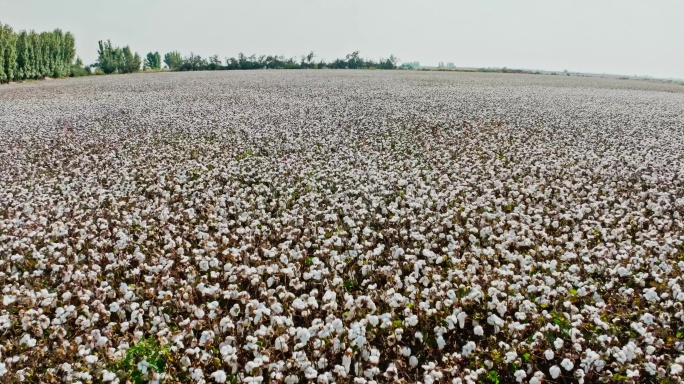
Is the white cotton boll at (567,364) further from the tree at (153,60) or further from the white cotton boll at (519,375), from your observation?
the tree at (153,60)

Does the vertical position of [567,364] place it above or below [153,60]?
below

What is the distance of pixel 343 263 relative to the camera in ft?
23.1

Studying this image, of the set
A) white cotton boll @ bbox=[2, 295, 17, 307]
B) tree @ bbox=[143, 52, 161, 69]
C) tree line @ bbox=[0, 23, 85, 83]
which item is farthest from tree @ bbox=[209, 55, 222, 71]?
white cotton boll @ bbox=[2, 295, 17, 307]

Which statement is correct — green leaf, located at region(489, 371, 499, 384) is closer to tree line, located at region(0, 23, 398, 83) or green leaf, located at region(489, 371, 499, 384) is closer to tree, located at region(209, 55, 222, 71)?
tree line, located at region(0, 23, 398, 83)

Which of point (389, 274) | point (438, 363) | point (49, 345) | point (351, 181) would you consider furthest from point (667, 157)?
point (49, 345)

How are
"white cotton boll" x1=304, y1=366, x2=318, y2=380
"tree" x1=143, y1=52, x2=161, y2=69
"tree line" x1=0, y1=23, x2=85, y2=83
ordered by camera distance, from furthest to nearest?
"tree" x1=143, y1=52, x2=161, y2=69
"tree line" x1=0, y1=23, x2=85, y2=83
"white cotton boll" x1=304, y1=366, x2=318, y2=380

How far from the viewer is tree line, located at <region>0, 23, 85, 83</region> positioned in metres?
53.9

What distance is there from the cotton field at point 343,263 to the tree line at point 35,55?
48.2 meters

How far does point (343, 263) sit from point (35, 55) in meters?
68.6

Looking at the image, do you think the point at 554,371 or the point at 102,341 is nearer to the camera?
the point at 554,371

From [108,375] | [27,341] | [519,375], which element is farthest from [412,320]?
[27,341]

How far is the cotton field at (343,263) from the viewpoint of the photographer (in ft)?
16.5

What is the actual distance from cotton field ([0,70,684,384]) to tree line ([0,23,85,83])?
48170mm

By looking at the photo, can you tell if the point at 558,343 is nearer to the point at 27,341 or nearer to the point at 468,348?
the point at 468,348
